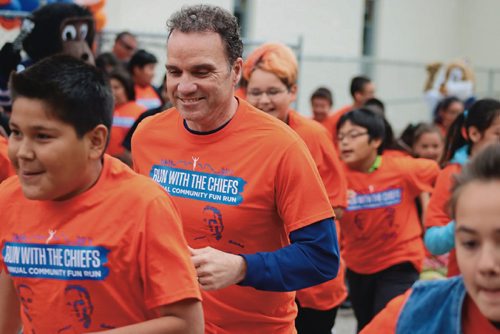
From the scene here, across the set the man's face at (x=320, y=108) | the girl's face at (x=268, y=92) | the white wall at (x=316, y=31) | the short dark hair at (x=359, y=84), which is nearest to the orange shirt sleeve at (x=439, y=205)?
the girl's face at (x=268, y=92)

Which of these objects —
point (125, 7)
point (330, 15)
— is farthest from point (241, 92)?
point (330, 15)

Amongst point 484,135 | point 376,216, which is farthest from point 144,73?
point 484,135

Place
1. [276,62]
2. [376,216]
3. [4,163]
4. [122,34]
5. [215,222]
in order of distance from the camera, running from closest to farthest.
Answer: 1. [215,222]
2. [4,163]
3. [276,62]
4. [376,216]
5. [122,34]

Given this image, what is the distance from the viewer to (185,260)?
8.90 ft

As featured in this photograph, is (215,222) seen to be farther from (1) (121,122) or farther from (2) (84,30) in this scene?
(1) (121,122)

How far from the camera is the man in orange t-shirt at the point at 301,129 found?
15.7 ft

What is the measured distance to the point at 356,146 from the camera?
20.8 feet

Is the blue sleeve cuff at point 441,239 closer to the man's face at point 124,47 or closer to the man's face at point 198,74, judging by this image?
the man's face at point 198,74

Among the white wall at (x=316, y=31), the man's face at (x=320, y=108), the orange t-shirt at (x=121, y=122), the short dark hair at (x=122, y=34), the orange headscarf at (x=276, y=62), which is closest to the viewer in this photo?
the orange headscarf at (x=276, y=62)

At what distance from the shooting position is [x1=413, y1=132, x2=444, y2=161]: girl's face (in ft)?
28.8

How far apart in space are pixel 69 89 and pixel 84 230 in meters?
0.41

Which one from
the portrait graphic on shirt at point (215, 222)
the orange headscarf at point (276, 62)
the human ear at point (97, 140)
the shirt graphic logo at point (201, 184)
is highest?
the orange headscarf at point (276, 62)

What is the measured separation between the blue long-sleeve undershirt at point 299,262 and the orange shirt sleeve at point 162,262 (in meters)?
0.62

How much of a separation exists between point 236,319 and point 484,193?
5.11 feet
